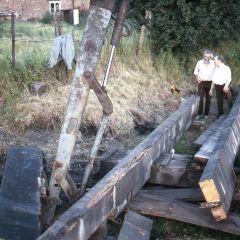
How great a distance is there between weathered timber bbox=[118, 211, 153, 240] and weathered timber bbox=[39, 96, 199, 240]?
0.17 meters

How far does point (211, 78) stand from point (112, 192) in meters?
5.48

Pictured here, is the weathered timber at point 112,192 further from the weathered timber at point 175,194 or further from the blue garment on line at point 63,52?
the blue garment on line at point 63,52

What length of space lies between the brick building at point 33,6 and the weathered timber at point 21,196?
75.5 ft

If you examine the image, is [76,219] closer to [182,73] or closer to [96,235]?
[96,235]

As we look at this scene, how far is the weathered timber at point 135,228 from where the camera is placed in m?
4.50

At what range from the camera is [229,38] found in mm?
13766

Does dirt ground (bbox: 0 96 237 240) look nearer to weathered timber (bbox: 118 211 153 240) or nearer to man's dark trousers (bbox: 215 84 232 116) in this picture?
man's dark trousers (bbox: 215 84 232 116)

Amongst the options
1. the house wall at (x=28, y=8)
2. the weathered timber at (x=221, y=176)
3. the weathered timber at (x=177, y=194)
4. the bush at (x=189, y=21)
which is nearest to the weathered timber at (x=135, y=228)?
the weathered timber at (x=177, y=194)

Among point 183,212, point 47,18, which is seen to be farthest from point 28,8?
point 183,212

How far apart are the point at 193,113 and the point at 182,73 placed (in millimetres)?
4044

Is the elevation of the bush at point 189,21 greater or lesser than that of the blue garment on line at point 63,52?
greater

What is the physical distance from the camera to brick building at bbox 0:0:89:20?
27094mm

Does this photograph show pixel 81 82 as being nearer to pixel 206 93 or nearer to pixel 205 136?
pixel 205 136

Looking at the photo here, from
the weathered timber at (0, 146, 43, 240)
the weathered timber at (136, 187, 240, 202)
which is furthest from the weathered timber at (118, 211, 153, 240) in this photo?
the weathered timber at (0, 146, 43, 240)
